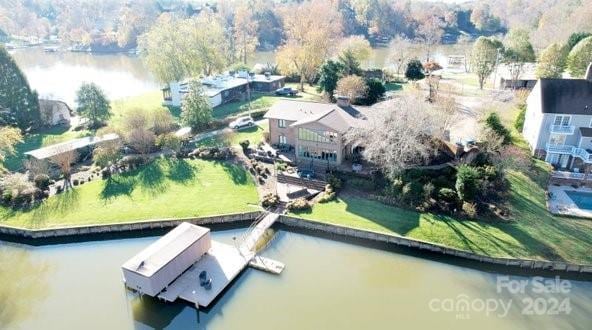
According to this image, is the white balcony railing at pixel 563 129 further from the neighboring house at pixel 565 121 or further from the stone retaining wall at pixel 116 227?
the stone retaining wall at pixel 116 227

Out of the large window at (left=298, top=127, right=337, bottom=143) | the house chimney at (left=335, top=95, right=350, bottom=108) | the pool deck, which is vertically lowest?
the pool deck

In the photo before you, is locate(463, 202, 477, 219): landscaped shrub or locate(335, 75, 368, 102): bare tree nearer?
locate(463, 202, 477, 219): landscaped shrub

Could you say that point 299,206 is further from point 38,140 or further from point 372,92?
point 38,140

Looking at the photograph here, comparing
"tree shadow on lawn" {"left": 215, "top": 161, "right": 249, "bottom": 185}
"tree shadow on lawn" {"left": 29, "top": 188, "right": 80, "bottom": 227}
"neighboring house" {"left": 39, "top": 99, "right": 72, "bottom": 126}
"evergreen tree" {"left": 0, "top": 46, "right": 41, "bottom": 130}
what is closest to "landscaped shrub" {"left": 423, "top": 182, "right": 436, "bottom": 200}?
"tree shadow on lawn" {"left": 215, "top": 161, "right": 249, "bottom": 185}

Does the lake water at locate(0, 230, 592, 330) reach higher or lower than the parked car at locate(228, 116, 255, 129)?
lower

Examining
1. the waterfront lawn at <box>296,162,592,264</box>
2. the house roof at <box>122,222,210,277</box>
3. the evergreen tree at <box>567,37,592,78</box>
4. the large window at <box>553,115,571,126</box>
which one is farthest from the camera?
the evergreen tree at <box>567,37,592,78</box>

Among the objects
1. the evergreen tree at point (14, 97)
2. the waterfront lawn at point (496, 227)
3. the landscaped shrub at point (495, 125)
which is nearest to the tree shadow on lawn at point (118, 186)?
the waterfront lawn at point (496, 227)

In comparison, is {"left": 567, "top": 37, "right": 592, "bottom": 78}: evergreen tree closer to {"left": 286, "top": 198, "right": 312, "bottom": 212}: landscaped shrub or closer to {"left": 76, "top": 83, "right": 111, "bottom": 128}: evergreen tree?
{"left": 286, "top": 198, "right": 312, "bottom": 212}: landscaped shrub
